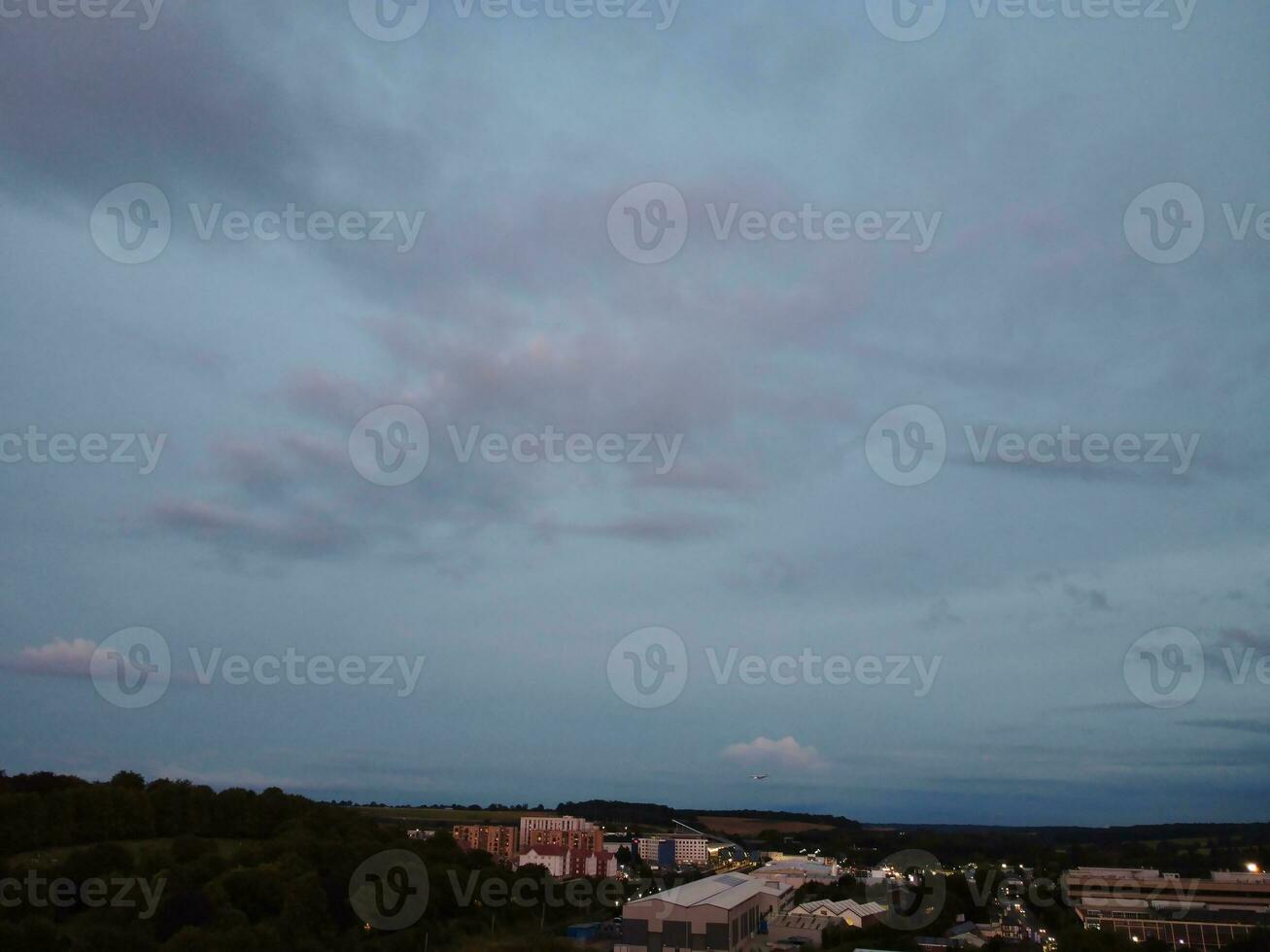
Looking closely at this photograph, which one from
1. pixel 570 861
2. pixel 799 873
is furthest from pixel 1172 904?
pixel 570 861

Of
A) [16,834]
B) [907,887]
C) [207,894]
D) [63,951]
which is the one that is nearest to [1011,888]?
[907,887]

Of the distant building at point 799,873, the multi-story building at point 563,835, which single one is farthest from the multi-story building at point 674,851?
the distant building at point 799,873

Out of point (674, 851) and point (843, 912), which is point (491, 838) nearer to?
point (674, 851)

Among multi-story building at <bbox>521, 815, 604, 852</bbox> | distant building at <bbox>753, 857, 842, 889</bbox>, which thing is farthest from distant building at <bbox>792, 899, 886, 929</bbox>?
multi-story building at <bbox>521, 815, 604, 852</bbox>

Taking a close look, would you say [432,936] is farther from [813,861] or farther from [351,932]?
[813,861]

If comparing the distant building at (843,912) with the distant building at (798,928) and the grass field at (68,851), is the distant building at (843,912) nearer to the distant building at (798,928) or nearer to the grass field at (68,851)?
→ the distant building at (798,928)

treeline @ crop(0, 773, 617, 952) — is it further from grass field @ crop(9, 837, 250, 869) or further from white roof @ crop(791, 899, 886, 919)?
white roof @ crop(791, 899, 886, 919)

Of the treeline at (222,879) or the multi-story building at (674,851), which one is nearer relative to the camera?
the treeline at (222,879)
